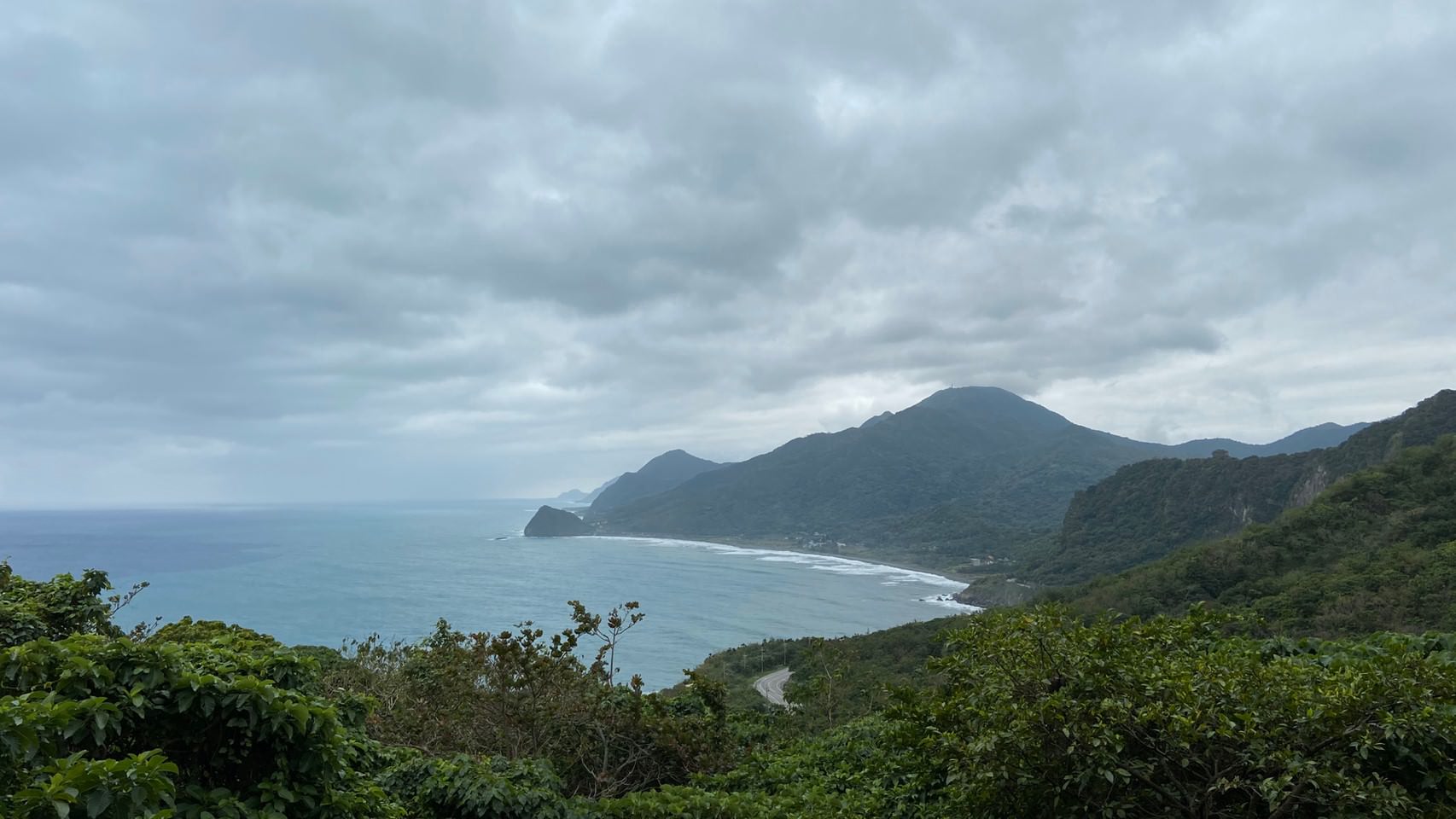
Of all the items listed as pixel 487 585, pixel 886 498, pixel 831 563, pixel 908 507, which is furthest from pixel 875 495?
pixel 487 585

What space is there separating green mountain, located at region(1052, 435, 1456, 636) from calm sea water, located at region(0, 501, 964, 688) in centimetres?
3194

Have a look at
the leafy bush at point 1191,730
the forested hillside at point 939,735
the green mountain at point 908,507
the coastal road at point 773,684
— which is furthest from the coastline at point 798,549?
the leafy bush at point 1191,730

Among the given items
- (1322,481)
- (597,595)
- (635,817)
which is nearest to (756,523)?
(597,595)

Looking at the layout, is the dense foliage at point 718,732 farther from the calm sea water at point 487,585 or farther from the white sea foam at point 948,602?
the white sea foam at point 948,602

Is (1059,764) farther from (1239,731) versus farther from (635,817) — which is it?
(635,817)

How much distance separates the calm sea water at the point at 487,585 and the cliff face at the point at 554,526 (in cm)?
2007

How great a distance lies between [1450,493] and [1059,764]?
167ft

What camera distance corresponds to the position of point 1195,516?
80.9m

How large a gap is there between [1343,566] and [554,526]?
518ft

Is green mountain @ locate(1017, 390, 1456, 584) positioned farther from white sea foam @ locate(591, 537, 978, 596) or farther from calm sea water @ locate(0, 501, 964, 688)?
calm sea water @ locate(0, 501, 964, 688)

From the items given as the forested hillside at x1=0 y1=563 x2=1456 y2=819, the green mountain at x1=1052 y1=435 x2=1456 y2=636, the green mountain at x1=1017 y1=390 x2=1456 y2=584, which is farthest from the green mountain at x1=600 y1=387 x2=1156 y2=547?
the forested hillside at x1=0 y1=563 x2=1456 y2=819

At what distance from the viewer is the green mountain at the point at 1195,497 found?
6512 centimetres

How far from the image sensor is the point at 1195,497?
83562mm

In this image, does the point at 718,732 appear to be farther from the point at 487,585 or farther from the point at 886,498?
the point at 886,498
